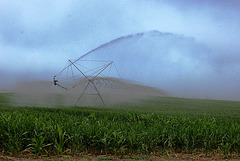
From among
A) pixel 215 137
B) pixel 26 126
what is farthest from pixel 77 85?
pixel 215 137

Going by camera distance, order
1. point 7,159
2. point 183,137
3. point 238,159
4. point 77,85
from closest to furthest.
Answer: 1. point 7,159
2. point 238,159
3. point 183,137
4. point 77,85

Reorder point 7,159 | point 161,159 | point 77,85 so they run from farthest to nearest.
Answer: point 77,85 < point 161,159 < point 7,159

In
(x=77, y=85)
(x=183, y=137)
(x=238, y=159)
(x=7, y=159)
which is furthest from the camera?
(x=77, y=85)

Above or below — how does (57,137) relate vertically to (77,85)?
below

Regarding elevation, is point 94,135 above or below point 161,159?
above

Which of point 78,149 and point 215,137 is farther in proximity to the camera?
point 215,137

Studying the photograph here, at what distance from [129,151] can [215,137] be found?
2777mm

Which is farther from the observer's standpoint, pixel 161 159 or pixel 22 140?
pixel 22 140

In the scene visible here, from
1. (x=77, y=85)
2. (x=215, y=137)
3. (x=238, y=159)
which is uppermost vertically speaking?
(x=77, y=85)

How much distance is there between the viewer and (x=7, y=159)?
6.17 m

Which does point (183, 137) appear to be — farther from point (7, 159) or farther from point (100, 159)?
point (7, 159)

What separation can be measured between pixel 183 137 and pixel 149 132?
3.30ft

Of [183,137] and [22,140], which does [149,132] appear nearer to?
[183,137]

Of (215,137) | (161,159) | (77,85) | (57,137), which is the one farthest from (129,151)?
(77,85)
